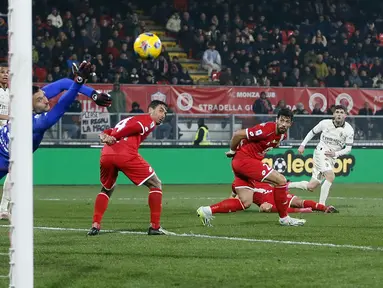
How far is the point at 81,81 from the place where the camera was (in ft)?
30.7

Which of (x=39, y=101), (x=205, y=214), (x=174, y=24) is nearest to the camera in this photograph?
(x=39, y=101)

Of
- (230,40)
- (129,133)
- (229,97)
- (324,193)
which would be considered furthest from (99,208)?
(230,40)

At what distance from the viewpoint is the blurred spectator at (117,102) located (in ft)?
83.9

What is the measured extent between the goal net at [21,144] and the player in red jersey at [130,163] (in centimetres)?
537

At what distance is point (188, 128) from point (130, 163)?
45.6 feet

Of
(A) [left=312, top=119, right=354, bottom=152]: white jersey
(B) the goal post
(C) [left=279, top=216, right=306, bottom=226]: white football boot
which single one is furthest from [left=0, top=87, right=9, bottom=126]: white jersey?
(B) the goal post

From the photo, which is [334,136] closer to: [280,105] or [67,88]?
[67,88]

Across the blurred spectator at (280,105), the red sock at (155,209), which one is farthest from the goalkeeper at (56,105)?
the blurred spectator at (280,105)

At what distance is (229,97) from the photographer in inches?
1071

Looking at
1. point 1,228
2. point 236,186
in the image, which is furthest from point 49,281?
point 236,186

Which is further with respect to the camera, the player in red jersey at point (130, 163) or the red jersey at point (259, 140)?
the red jersey at point (259, 140)

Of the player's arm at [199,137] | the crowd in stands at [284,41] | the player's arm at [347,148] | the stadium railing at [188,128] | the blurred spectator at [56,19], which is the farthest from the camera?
the crowd in stands at [284,41]

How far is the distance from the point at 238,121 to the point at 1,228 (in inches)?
548

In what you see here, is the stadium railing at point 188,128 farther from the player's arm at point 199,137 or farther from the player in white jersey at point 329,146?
the player in white jersey at point 329,146
